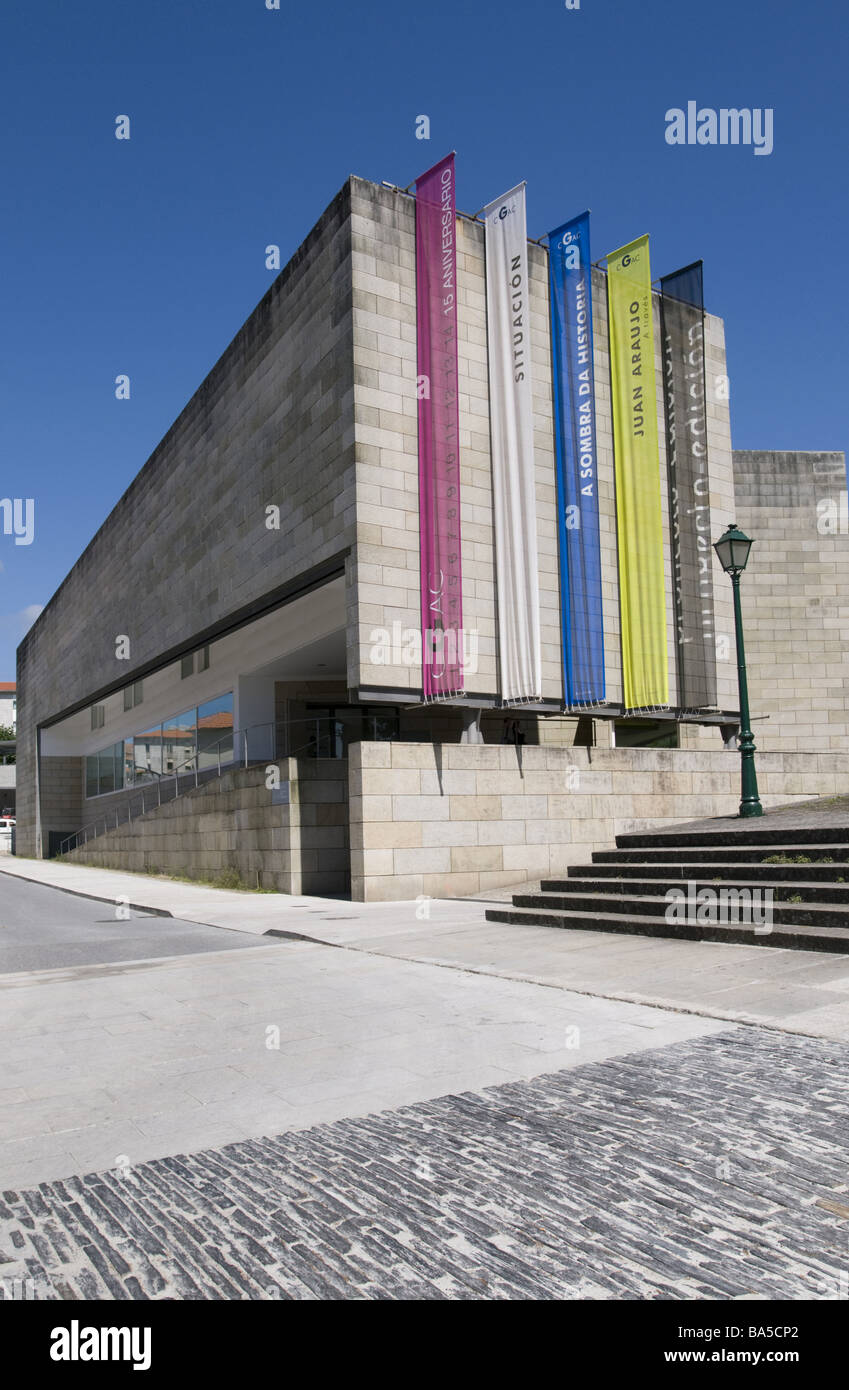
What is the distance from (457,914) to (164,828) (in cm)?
1598

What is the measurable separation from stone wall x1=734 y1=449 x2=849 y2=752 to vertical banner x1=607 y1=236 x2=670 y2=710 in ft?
26.5

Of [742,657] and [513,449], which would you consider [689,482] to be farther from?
[742,657]

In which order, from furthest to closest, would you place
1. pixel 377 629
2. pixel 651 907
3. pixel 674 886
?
pixel 377 629
pixel 674 886
pixel 651 907

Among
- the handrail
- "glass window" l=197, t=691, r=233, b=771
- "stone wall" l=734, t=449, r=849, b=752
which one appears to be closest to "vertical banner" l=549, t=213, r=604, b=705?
the handrail

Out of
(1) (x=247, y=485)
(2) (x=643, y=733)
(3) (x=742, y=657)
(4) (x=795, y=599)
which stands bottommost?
(2) (x=643, y=733)

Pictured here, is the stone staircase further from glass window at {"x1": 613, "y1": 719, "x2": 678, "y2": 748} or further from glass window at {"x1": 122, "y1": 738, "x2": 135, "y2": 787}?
glass window at {"x1": 122, "y1": 738, "x2": 135, "y2": 787}

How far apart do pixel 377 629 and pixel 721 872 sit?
816 cm

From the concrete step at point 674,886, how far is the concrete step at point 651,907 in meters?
0.07

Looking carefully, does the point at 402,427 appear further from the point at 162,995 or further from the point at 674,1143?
the point at 674,1143

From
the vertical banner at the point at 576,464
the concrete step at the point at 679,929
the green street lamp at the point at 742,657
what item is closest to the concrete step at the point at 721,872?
the concrete step at the point at 679,929

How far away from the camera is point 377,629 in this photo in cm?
1792

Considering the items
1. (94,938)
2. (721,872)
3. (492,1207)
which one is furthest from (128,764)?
(492,1207)
